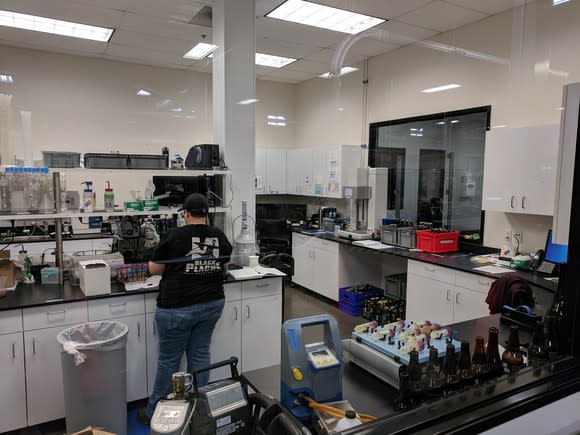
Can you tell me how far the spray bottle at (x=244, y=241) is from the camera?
3.29 metres

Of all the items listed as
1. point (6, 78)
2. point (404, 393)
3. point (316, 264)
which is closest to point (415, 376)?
point (404, 393)

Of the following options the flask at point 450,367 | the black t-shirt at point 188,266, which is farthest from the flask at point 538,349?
the black t-shirt at point 188,266

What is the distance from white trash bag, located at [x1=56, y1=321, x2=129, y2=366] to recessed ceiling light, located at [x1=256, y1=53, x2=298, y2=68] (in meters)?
2.51

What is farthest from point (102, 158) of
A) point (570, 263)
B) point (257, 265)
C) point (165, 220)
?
point (570, 263)

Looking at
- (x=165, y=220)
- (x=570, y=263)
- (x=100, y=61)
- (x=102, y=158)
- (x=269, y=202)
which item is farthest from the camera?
(x=100, y=61)

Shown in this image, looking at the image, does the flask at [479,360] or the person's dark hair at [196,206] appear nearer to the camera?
the flask at [479,360]

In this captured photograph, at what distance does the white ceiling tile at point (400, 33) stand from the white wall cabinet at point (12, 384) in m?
3.80

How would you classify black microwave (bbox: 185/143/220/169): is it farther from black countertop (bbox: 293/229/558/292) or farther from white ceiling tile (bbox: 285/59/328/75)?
black countertop (bbox: 293/229/558/292)

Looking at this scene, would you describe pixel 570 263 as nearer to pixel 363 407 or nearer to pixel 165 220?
pixel 363 407

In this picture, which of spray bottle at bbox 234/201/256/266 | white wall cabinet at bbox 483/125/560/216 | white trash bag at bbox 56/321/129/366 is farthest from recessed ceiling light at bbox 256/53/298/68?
white trash bag at bbox 56/321/129/366

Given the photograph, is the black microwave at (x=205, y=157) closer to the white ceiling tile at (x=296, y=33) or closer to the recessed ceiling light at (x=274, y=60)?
the recessed ceiling light at (x=274, y=60)

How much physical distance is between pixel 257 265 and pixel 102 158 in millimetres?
1408

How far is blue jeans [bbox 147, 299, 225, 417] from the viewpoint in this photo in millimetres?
2391

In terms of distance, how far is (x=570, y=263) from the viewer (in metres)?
1.35
